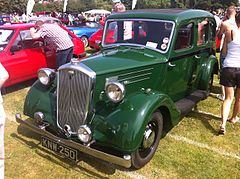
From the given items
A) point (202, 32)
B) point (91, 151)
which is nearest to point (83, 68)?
point (91, 151)

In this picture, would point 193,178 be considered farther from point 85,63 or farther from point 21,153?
point 21,153

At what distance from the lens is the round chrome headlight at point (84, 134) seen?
310cm

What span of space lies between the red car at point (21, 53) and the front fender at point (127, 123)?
3.46m

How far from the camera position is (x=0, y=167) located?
2562 mm

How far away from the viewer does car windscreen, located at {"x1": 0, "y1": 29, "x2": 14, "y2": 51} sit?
19.7 feet

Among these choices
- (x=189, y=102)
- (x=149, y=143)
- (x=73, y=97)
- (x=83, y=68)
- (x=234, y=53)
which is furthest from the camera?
(x=189, y=102)

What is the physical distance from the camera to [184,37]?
14.7 ft

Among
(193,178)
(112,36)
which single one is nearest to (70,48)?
(112,36)

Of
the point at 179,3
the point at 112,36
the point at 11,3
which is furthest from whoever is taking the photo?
the point at 179,3

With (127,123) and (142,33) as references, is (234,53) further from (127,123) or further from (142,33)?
(127,123)

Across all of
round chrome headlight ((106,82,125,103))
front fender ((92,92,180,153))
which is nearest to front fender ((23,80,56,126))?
front fender ((92,92,180,153))

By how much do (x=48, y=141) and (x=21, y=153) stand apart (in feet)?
2.11

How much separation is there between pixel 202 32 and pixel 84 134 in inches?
131

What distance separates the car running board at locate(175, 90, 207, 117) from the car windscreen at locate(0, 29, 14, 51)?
4053mm
